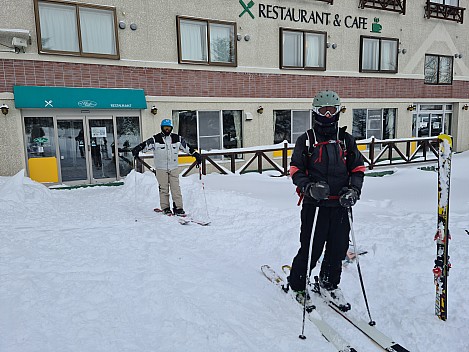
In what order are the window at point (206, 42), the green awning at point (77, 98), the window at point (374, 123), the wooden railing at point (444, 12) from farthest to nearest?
the wooden railing at point (444, 12) < the window at point (374, 123) < the window at point (206, 42) < the green awning at point (77, 98)

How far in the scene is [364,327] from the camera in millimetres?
2645

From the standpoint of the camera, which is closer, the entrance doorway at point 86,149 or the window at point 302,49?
the entrance doorway at point 86,149

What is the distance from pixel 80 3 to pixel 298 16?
755 cm

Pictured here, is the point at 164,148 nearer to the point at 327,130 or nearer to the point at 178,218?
the point at 178,218

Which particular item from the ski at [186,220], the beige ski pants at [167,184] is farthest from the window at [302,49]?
the ski at [186,220]

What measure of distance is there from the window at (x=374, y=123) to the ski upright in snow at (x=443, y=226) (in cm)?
1238

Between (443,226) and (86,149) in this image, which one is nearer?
(443,226)

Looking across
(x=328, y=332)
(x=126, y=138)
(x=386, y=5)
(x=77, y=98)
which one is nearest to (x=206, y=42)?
(x=126, y=138)

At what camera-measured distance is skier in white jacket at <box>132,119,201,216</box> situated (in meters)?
6.43

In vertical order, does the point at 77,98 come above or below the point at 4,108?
above

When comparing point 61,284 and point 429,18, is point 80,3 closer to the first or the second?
point 61,284

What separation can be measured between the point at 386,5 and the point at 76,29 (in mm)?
12273

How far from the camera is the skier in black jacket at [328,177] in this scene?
112 inches

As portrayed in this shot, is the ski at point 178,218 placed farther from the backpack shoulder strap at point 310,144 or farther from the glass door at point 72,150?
the glass door at point 72,150
